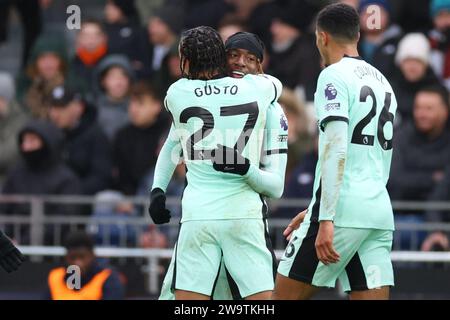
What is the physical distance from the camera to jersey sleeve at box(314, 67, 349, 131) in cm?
827

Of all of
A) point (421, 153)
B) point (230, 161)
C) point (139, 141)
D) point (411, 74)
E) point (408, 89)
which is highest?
point (411, 74)

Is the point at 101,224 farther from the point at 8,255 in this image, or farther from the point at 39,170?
the point at 8,255

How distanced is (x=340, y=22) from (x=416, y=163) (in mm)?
5174

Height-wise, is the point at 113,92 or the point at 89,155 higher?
the point at 113,92

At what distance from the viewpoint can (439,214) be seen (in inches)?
515

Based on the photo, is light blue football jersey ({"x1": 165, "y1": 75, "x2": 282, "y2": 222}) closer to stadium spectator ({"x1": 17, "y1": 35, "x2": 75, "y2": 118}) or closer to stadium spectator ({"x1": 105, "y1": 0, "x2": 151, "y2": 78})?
stadium spectator ({"x1": 17, "y1": 35, "x2": 75, "y2": 118})

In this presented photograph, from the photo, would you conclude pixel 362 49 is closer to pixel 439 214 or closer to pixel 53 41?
pixel 439 214

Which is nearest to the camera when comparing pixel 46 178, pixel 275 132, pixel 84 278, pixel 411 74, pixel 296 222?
pixel 275 132

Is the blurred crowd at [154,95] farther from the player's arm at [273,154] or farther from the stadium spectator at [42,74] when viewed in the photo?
the player's arm at [273,154]

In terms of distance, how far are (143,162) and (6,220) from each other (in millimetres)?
1584

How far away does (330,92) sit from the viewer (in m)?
8.32

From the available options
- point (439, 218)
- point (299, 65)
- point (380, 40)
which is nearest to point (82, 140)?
point (299, 65)

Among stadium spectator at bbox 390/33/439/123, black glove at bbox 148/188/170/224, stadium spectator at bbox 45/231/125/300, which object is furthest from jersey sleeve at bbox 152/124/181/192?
stadium spectator at bbox 390/33/439/123

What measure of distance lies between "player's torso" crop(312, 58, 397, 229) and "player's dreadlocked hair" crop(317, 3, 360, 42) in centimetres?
16
